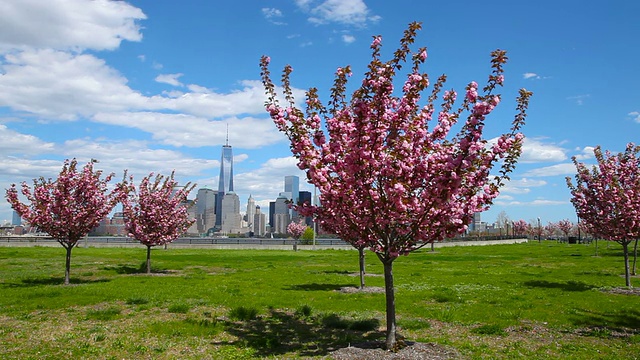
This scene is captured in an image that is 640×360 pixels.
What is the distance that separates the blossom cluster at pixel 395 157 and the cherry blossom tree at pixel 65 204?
1751cm

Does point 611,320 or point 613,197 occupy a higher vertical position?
point 613,197

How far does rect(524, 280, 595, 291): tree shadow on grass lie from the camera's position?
22297mm

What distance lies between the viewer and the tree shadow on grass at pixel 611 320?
43.9 ft

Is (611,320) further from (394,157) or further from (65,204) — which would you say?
(65,204)

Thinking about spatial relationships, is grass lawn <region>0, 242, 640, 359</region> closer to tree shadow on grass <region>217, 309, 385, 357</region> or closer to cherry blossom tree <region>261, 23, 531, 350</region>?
tree shadow on grass <region>217, 309, 385, 357</region>

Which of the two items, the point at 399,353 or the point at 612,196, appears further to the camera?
the point at 612,196

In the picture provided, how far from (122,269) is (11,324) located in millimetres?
18914

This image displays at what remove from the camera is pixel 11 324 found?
13281mm

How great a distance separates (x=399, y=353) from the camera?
32.9 ft

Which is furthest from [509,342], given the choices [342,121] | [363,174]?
[342,121]

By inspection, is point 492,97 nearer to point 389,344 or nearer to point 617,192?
point 389,344

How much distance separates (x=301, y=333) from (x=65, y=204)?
16735 millimetres

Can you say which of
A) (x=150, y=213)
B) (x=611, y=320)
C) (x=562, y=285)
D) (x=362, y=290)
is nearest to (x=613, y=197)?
(x=562, y=285)

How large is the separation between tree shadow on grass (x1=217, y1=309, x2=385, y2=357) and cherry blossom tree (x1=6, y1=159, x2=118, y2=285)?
14.1 m
